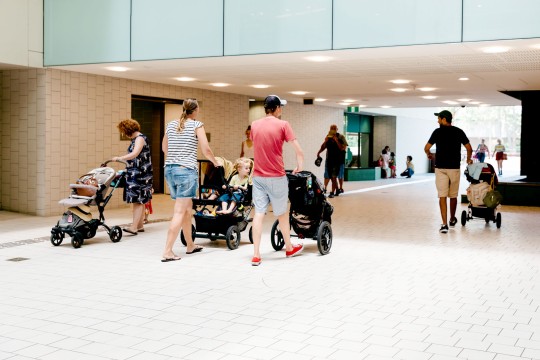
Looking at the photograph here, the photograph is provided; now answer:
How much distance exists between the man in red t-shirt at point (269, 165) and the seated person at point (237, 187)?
3.16ft

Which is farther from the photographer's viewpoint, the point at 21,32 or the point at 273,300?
the point at 21,32

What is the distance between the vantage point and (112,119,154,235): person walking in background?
8812 mm

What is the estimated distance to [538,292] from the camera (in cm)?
581

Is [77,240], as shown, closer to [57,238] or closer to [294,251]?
[57,238]

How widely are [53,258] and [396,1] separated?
212 inches

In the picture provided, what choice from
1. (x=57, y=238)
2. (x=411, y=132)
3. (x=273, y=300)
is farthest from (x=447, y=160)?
(x=411, y=132)

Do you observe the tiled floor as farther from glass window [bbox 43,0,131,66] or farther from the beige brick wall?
glass window [bbox 43,0,131,66]

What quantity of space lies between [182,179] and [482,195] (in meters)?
5.62

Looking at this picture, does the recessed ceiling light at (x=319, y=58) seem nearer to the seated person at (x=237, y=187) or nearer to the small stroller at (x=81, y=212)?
the seated person at (x=237, y=187)

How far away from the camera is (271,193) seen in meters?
6.96

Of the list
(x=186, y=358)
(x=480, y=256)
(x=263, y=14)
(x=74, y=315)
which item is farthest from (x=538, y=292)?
(x=263, y=14)

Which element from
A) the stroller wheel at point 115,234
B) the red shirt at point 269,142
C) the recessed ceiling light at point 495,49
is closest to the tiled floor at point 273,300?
the stroller wheel at point 115,234

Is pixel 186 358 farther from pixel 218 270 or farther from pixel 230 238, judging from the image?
pixel 230 238

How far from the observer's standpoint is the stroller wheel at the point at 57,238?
317 inches
